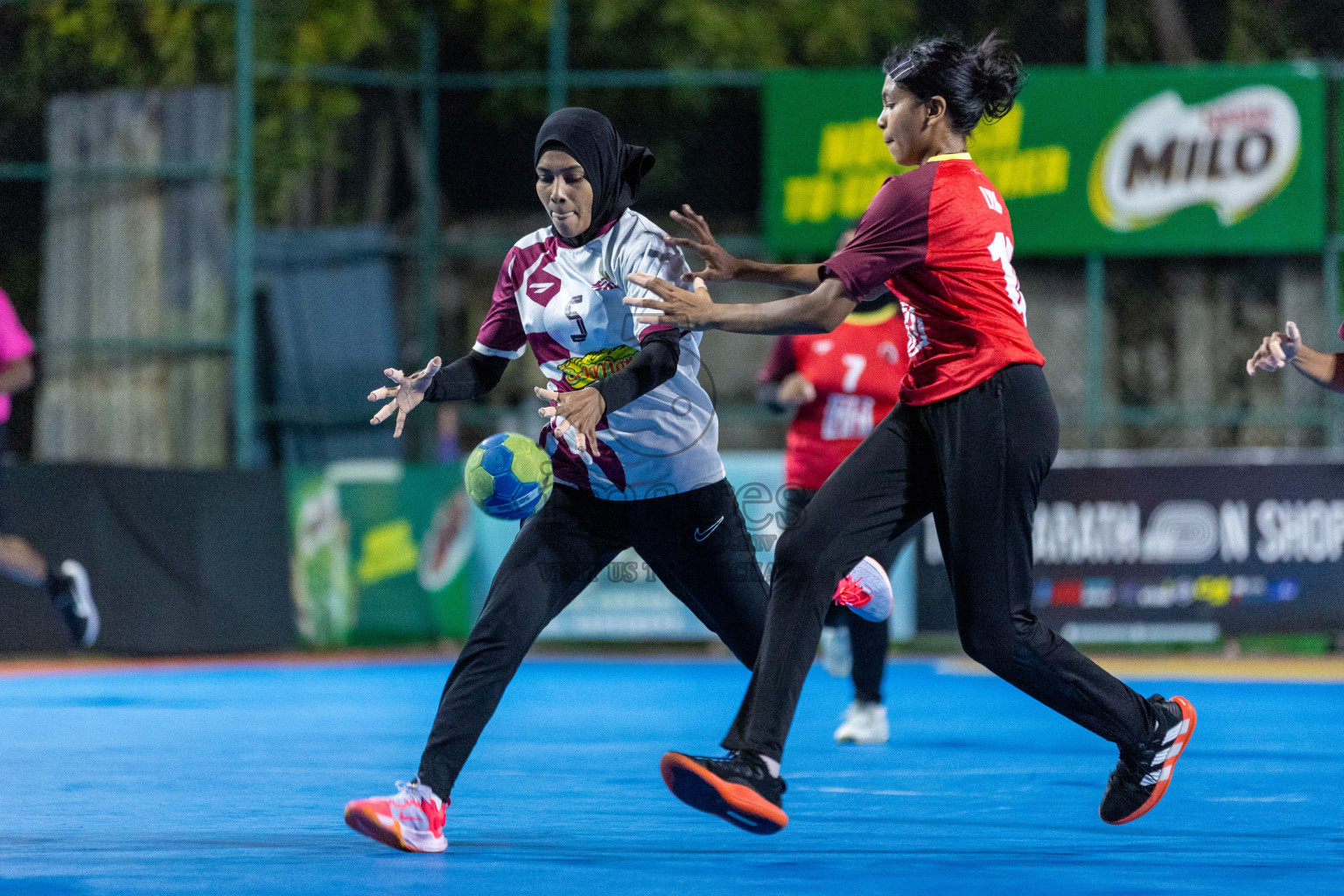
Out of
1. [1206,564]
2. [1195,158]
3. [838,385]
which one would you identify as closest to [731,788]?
[838,385]

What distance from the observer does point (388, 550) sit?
14289 mm

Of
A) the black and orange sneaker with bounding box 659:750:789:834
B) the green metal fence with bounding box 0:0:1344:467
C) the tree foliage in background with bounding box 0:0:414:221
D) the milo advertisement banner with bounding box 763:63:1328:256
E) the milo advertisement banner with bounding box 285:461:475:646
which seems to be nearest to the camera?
the black and orange sneaker with bounding box 659:750:789:834

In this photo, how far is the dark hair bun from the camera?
5430 mm

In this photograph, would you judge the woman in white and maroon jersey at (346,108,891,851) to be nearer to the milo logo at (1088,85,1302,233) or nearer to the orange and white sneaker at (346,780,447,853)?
the orange and white sneaker at (346,780,447,853)

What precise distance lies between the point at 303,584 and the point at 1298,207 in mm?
8906

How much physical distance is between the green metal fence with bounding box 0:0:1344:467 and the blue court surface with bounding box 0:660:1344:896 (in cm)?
459

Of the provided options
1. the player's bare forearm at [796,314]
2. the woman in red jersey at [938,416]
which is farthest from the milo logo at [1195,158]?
the player's bare forearm at [796,314]

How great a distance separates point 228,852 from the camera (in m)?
5.36

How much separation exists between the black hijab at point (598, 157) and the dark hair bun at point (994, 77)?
1.02 m

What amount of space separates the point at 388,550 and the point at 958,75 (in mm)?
9606

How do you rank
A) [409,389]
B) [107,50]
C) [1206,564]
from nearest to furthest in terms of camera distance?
[409,389] → [1206,564] → [107,50]

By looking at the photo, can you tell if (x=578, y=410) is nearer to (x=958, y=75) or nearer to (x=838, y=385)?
(x=958, y=75)

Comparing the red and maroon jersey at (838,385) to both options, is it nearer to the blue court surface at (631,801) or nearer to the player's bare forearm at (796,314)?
the blue court surface at (631,801)

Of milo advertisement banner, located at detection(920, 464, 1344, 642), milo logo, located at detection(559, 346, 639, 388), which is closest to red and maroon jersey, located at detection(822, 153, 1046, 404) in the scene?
milo logo, located at detection(559, 346, 639, 388)
